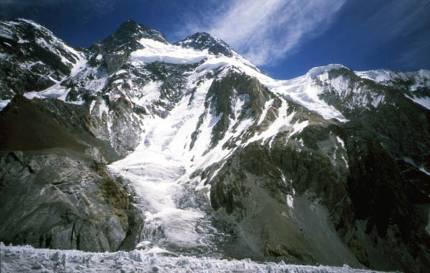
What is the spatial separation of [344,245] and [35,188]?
6014cm

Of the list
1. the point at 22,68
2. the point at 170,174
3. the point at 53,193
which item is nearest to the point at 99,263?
the point at 53,193

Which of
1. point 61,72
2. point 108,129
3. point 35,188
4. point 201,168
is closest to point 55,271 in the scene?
point 35,188

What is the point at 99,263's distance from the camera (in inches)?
530

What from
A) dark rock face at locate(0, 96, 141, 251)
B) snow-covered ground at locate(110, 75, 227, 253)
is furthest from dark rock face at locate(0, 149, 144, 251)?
snow-covered ground at locate(110, 75, 227, 253)

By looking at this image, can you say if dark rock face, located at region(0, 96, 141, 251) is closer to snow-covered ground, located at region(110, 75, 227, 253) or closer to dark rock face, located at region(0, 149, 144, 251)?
dark rock face, located at region(0, 149, 144, 251)

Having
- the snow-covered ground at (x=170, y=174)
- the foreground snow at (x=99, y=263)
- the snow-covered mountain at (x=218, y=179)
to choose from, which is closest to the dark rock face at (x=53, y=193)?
the snow-covered mountain at (x=218, y=179)

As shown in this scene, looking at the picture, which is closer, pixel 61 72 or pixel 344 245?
pixel 344 245

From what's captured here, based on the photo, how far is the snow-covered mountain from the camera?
60.2 meters

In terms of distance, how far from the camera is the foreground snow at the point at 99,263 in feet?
40.3

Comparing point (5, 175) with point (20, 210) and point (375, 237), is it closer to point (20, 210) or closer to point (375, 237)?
point (20, 210)

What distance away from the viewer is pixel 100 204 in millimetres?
63562

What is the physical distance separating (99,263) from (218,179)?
69830 millimetres

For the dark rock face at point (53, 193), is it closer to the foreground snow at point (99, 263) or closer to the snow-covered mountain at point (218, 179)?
the snow-covered mountain at point (218, 179)

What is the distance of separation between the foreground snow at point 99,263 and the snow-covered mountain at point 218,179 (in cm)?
4222
